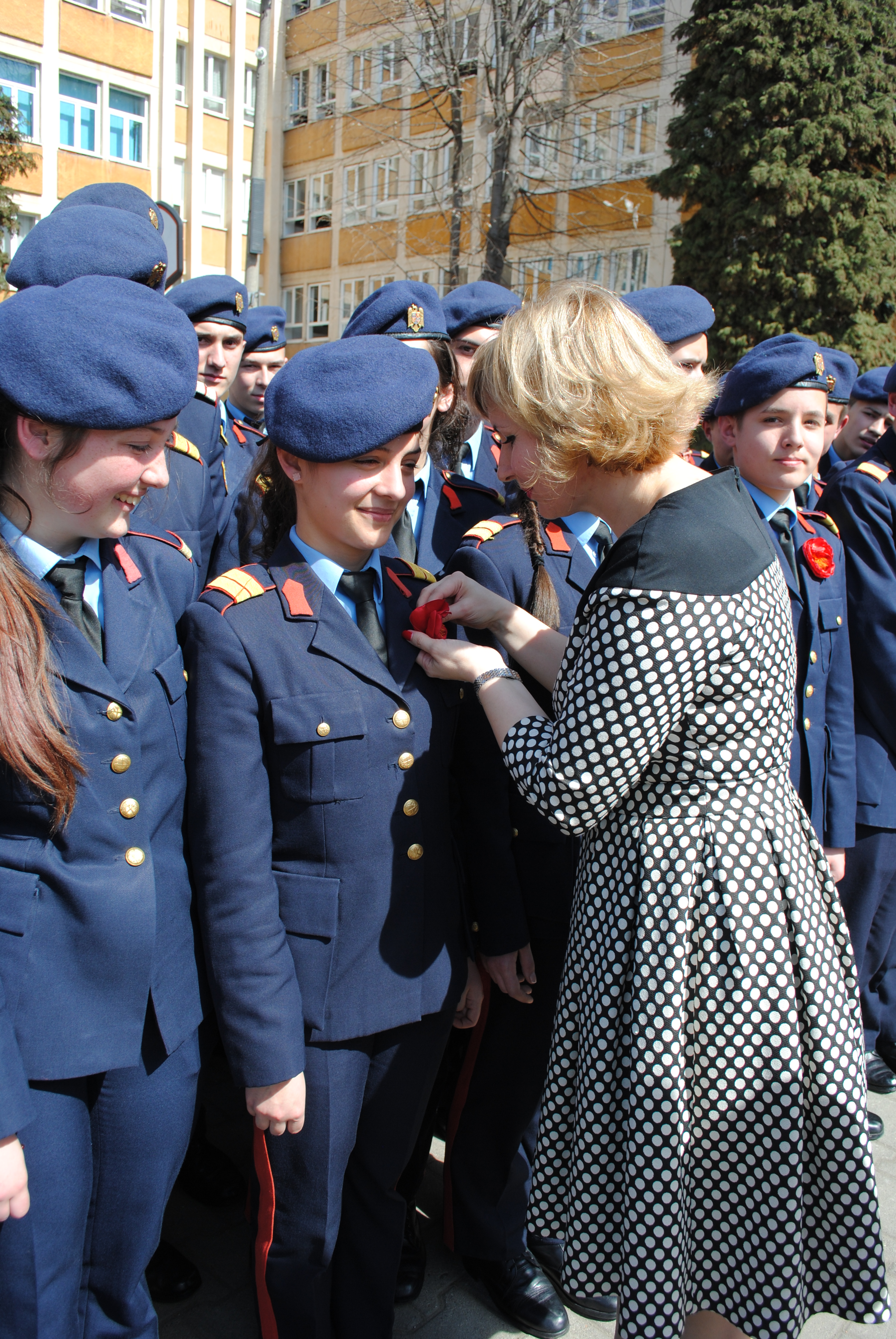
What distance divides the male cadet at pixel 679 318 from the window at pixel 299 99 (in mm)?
28840

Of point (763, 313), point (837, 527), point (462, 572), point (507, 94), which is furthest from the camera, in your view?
point (507, 94)

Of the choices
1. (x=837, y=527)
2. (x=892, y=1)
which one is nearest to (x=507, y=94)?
(x=892, y=1)

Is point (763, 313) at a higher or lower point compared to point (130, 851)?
higher

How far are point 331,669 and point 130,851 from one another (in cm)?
48

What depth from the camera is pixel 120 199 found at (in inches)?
105

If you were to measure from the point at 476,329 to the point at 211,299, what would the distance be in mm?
1273

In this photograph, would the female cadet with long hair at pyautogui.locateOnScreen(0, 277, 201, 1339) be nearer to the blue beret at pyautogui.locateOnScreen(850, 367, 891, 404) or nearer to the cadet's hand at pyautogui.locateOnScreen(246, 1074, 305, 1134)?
the cadet's hand at pyautogui.locateOnScreen(246, 1074, 305, 1134)

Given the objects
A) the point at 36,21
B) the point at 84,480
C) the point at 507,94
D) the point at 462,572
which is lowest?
the point at 462,572

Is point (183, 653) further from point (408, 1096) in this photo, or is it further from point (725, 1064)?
point (725, 1064)

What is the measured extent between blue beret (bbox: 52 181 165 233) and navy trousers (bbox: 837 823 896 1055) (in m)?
2.81

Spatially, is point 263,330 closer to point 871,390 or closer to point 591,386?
point 871,390

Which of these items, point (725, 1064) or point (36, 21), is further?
point (36, 21)

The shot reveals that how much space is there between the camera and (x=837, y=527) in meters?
3.36

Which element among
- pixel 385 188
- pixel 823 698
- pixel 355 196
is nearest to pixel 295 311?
pixel 355 196
